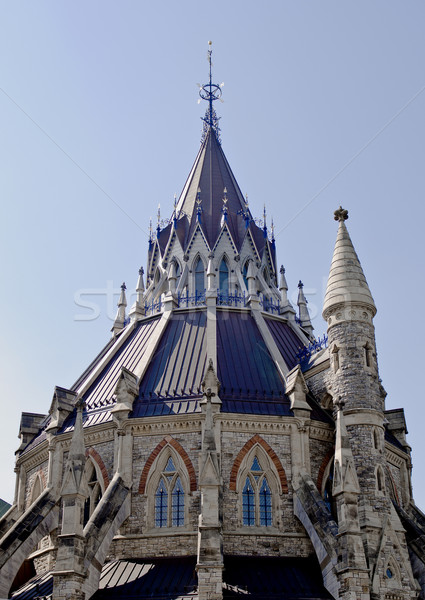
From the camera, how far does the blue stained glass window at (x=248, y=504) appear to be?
29328 mm

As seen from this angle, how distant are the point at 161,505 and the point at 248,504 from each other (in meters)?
3.20

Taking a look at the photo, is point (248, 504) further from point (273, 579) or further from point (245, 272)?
point (245, 272)

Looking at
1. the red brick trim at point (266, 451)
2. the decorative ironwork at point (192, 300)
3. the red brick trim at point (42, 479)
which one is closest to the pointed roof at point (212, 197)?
the decorative ironwork at point (192, 300)

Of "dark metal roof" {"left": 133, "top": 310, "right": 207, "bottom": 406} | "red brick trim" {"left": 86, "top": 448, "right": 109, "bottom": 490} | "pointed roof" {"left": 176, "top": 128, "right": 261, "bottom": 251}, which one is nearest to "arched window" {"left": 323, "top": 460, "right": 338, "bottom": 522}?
"dark metal roof" {"left": 133, "top": 310, "right": 207, "bottom": 406}

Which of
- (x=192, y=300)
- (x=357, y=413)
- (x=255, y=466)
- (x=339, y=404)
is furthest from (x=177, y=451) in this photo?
(x=192, y=300)

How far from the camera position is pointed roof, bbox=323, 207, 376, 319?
105 ft

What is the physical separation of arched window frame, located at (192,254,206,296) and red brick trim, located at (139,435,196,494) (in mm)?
11192

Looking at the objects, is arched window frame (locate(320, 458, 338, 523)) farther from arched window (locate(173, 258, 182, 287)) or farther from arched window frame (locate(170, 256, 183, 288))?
arched window (locate(173, 258, 182, 287))

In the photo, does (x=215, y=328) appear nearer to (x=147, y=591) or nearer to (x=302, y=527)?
(x=302, y=527)

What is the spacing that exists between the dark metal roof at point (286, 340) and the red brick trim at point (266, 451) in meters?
4.91

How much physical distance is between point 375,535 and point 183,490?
23.2ft

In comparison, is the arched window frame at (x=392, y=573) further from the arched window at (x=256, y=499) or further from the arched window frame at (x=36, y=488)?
the arched window frame at (x=36, y=488)

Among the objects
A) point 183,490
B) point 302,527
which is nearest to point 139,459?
point 183,490

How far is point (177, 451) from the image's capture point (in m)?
30.2
